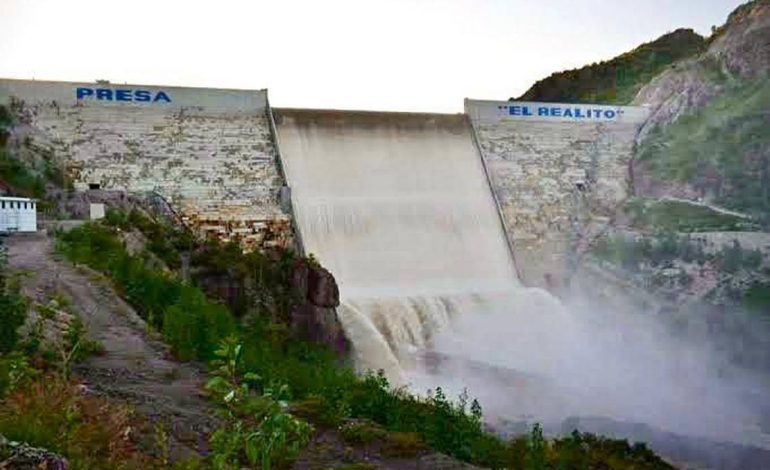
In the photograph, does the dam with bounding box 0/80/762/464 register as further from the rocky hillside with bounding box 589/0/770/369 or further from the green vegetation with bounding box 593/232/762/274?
the green vegetation with bounding box 593/232/762/274

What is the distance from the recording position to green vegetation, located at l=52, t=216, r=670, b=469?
14.1ft

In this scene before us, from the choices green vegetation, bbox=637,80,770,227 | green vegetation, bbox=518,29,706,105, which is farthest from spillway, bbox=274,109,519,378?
green vegetation, bbox=518,29,706,105

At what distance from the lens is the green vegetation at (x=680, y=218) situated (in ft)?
87.5

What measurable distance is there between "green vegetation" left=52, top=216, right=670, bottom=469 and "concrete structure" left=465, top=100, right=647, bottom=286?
1421cm

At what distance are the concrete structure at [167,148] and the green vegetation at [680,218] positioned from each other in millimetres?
12715

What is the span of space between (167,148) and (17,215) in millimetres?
8379

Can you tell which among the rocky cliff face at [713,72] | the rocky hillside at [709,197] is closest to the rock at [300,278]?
the rocky hillside at [709,197]

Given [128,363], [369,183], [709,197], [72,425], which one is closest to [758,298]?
[709,197]

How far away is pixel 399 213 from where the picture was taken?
2664 cm

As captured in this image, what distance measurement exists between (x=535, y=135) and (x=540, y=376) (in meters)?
13.5

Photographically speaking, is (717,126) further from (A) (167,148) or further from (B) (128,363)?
(B) (128,363)

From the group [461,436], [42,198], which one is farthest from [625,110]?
[461,436]

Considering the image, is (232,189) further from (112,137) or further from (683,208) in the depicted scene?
(683,208)

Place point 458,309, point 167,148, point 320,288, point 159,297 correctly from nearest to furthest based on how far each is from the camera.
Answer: point 159,297 → point 320,288 → point 458,309 → point 167,148
